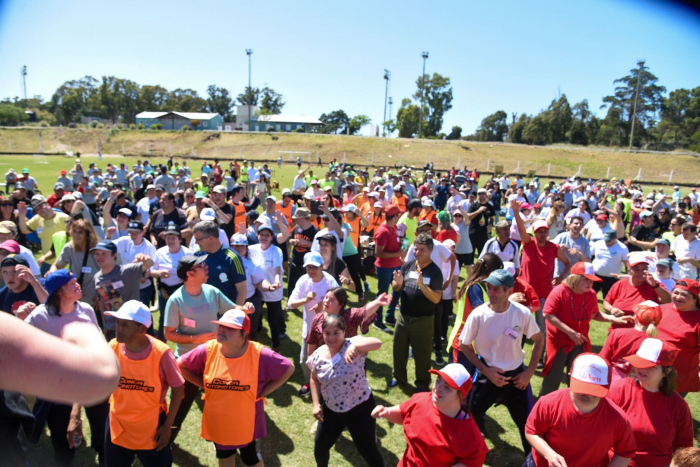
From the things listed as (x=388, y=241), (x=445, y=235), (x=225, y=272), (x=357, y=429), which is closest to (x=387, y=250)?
(x=388, y=241)

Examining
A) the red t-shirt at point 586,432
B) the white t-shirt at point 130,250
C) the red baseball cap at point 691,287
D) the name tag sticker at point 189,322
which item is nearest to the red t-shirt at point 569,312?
the red baseball cap at point 691,287

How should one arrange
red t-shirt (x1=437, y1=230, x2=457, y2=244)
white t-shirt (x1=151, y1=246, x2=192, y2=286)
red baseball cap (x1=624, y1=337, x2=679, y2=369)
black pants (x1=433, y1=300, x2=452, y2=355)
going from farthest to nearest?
red t-shirt (x1=437, y1=230, x2=457, y2=244) → black pants (x1=433, y1=300, x2=452, y2=355) → white t-shirt (x1=151, y1=246, x2=192, y2=286) → red baseball cap (x1=624, y1=337, x2=679, y2=369)

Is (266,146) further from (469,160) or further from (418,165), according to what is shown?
(469,160)

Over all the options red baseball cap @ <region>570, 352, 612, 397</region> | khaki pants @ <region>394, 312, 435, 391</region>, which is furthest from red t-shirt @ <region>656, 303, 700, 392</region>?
khaki pants @ <region>394, 312, 435, 391</region>

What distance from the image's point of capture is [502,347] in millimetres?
3885

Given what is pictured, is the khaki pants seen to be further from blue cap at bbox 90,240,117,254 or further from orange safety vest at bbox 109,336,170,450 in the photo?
blue cap at bbox 90,240,117,254

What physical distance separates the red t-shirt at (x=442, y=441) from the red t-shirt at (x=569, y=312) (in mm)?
2290

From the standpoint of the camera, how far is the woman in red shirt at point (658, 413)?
3.03m

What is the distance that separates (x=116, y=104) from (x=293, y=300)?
105m

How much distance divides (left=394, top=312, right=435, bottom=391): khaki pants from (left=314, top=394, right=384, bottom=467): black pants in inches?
63.3

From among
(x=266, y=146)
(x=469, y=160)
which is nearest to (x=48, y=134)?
(x=266, y=146)

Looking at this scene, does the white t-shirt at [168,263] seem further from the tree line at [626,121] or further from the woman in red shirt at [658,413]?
the tree line at [626,121]

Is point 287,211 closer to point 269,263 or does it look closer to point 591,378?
point 269,263

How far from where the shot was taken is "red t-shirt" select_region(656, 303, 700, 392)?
4.24 metres
